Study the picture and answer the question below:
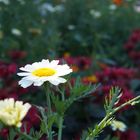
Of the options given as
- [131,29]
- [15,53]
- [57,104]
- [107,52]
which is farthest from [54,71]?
[131,29]

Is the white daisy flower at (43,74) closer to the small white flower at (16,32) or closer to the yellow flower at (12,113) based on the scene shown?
the yellow flower at (12,113)

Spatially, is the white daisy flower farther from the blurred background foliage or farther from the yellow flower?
the blurred background foliage

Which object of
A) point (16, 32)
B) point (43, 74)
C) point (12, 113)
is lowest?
point (12, 113)

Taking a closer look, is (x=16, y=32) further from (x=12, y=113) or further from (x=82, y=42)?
(x=12, y=113)

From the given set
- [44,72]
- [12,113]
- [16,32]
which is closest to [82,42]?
[16,32]

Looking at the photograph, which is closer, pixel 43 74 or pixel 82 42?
pixel 43 74

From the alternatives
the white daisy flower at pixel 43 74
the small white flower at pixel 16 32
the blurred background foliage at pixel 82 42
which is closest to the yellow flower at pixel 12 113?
the white daisy flower at pixel 43 74

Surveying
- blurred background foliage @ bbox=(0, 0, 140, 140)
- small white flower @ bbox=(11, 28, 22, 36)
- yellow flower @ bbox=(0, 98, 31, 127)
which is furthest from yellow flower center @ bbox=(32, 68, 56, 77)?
small white flower @ bbox=(11, 28, 22, 36)
